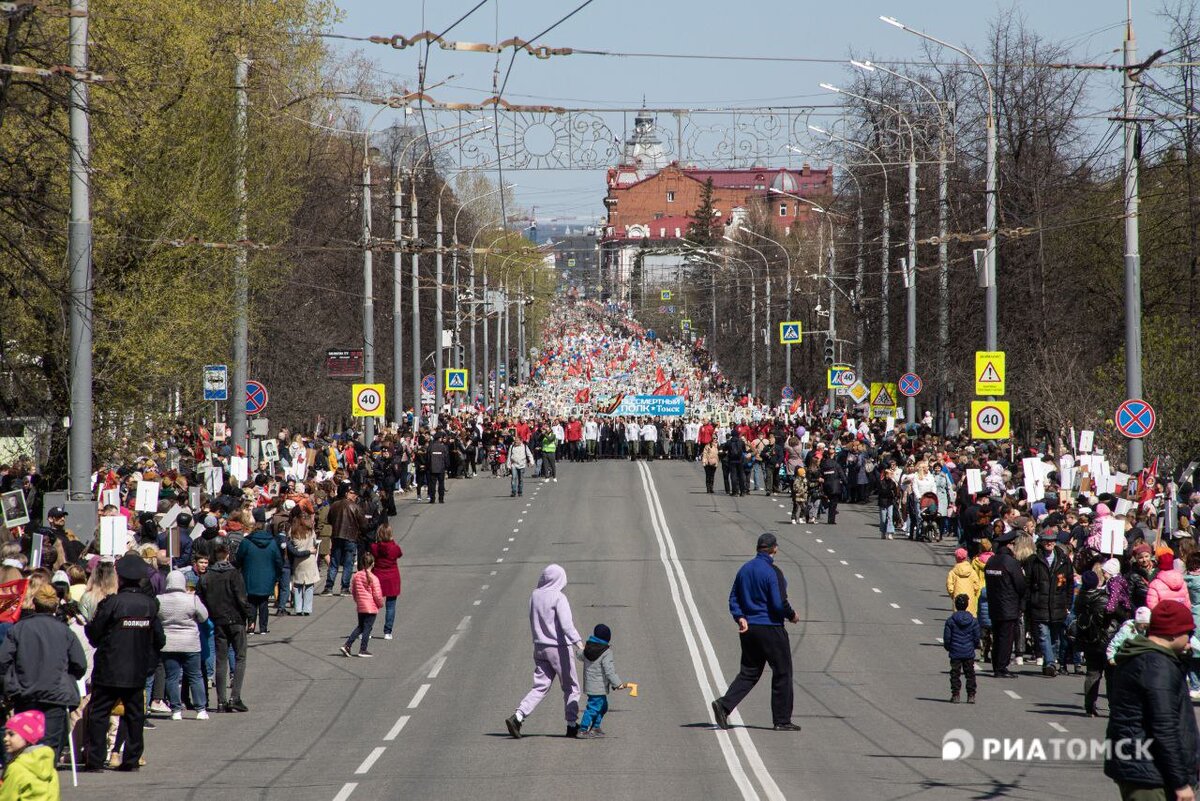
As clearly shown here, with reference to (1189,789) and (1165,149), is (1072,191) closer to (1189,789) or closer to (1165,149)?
(1165,149)

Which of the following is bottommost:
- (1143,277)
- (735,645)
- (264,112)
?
(735,645)

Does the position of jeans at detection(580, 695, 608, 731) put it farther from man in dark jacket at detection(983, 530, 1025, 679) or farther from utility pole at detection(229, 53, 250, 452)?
utility pole at detection(229, 53, 250, 452)

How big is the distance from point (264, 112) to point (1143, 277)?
2314 centimetres

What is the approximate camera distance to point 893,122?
188 ft

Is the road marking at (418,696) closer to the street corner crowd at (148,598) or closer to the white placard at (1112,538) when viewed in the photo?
the street corner crowd at (148,598)

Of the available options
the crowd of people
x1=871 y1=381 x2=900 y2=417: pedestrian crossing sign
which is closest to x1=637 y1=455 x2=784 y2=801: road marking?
the crowd of people

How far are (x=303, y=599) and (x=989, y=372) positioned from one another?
14.4 meters

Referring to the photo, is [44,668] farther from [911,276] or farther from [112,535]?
[911,276]

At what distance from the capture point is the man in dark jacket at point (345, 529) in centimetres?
2689

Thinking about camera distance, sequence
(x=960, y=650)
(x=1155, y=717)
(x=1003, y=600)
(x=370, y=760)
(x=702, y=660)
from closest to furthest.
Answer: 1. (x=1155, y=717)
2. (x=370, y=760)
3. (x=960, y=650)
4. (x=1003, y=600)
5. (x=702, y=660)

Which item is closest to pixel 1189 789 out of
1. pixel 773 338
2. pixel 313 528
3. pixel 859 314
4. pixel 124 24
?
pixel 313 528

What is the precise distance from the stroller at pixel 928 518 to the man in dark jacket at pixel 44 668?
2439 cm

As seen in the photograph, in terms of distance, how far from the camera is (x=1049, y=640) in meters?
20.0

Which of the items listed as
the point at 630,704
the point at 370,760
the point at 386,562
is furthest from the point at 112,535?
the point at 370,760
